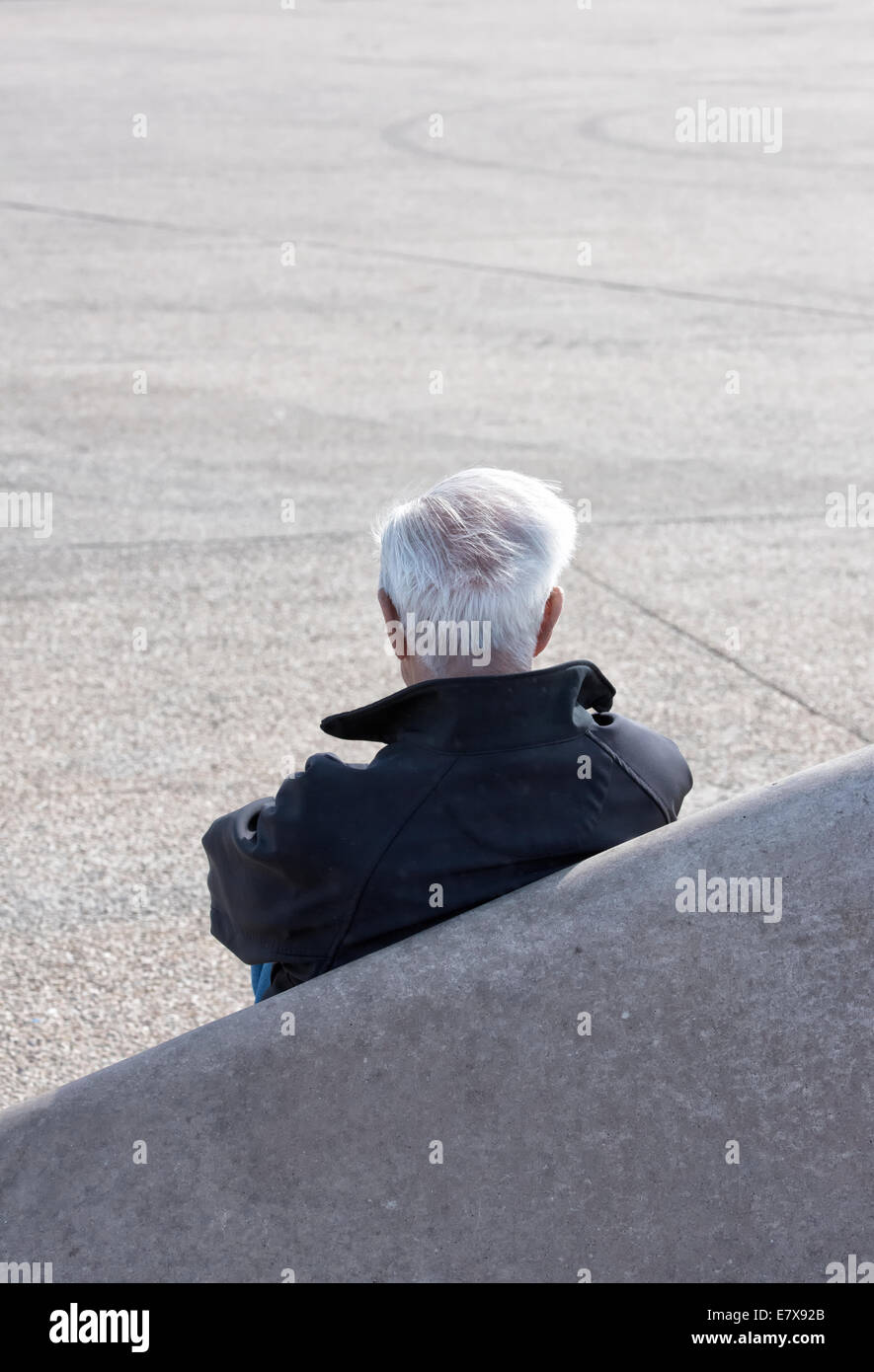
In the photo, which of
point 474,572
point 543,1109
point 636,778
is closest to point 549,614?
point 474,572

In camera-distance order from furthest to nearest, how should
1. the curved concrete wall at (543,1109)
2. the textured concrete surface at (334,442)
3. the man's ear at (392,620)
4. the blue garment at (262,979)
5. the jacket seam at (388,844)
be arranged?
the textured concrete surface at (334,442), the blue garment at (262,979), the man's ear at (392,620), the jacket seam at (388,844), the curved concrete wall at (543,1109)

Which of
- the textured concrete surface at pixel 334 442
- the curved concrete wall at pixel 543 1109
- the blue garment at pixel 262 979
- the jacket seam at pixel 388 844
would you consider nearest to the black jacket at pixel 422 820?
the jacket seam at pixel 388 844

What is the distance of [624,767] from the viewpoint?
2.80 metres

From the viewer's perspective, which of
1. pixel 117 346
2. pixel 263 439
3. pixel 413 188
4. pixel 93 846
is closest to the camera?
pixel 93 846

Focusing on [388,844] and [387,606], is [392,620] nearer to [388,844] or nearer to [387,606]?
[387,606]

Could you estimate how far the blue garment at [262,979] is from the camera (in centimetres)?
304

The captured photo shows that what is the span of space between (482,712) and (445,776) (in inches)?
4.6

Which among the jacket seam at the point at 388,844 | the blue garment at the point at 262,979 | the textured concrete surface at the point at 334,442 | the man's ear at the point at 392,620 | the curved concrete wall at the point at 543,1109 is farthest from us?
the textured concrete surface at the point at 334,442

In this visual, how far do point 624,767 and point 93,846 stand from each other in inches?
100

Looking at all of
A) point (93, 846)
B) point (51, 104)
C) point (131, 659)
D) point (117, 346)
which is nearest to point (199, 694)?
point (131, 659)

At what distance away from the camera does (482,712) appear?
262 cm

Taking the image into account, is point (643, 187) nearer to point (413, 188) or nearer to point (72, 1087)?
point (413, 188)

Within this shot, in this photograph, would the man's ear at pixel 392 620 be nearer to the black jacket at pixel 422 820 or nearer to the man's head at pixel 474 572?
the man's head at pixel 474 572

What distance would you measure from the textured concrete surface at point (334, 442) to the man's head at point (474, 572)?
1798mm
